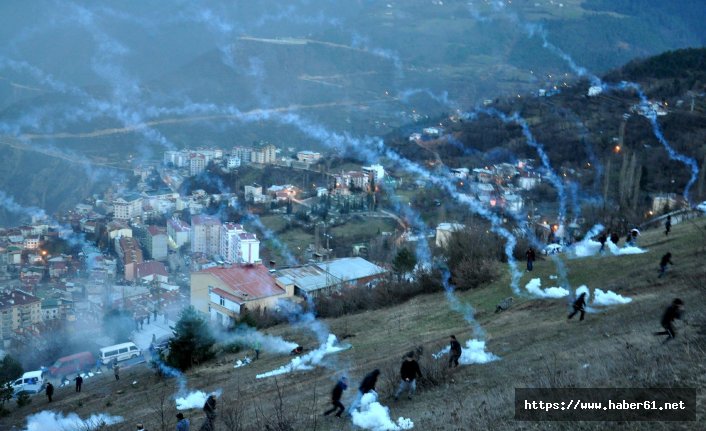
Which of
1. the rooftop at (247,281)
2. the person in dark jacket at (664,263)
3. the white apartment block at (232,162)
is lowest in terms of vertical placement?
the rooftop at (247,281)

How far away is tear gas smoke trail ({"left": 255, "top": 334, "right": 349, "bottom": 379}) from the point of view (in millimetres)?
10898

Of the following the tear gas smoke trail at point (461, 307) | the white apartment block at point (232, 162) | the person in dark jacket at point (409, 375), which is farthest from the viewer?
the white apartment block at point (232, 162)

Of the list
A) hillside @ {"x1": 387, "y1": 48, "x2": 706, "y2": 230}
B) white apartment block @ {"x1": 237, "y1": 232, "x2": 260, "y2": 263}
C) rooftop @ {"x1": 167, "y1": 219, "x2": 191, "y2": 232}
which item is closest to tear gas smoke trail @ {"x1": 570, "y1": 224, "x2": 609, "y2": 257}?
hillside @ {"x1": 387, "y1": 48, "x2": 706, "y2": 230}

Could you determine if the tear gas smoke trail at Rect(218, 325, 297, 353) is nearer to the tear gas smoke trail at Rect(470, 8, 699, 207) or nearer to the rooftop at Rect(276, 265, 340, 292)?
the rooftop at Rect(276, 265, 340, 292)

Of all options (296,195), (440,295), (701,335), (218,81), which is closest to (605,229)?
(440,295)

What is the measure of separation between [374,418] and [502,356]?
2.55 meters

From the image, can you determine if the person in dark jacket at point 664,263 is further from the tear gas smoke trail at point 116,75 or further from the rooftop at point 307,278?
the tear gas smoke trail at point 116,75

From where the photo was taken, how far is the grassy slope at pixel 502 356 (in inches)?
253

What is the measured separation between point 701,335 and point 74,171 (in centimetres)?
5894

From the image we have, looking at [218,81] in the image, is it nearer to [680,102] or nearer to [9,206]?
[9,206]

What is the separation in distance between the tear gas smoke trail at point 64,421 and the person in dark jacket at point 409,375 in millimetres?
4719

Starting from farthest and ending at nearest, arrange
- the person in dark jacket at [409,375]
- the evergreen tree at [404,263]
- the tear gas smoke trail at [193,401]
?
1. the evergreen tree at [404,263]
2. the tear gas smoke trail at [193,401]
3. the person in dark jacket at [409,375]

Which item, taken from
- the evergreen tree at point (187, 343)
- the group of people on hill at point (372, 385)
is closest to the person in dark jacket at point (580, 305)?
the group of people on hill at point (372, 385)

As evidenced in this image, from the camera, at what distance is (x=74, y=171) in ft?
192
